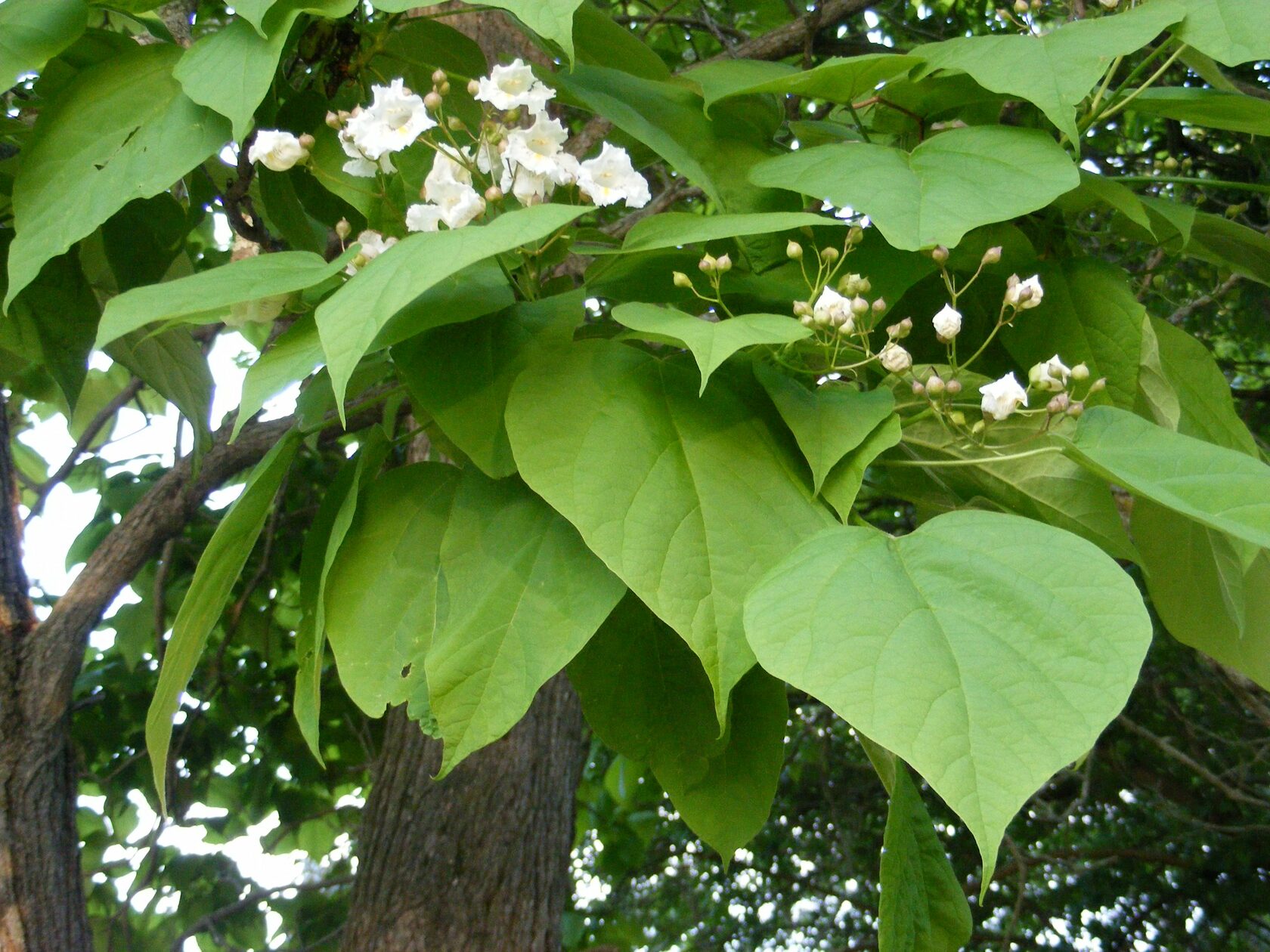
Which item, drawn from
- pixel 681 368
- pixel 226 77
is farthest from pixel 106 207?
pixel 681 368

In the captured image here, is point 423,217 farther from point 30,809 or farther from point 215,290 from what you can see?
point 30,809

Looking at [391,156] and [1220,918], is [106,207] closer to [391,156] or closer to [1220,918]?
[391,156]

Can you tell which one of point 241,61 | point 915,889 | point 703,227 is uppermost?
point 241,61

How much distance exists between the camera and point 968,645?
0.53m

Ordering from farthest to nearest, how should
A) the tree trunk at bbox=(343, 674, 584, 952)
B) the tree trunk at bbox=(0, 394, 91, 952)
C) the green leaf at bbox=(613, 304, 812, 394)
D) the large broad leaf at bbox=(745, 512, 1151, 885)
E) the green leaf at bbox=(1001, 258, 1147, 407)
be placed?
the tree trunk at bbox=(343, 674, 584, 952)
the tree trunk at bbox=(0, 394, 91, 952)
the green leaf at bbox=(1001, 258, 1147, 407)
the green leaf at bbox=(613, 304, 812, 394)
the large broad leaf at bbox=(745, 512, 1151, 885)

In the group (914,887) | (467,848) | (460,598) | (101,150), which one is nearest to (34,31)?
(101,150)

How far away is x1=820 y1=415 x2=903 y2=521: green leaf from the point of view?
68 cm

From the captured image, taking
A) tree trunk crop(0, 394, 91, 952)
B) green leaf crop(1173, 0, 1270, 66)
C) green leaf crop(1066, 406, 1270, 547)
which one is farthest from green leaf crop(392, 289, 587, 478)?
tree trunk crop(0, 394, 91, 952)

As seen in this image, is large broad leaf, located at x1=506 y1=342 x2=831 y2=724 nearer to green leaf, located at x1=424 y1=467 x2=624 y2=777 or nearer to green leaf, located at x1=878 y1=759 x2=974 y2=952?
green leaf, located at x1=424 y1=467 x2=624 y2=777

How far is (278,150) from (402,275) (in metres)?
0.29

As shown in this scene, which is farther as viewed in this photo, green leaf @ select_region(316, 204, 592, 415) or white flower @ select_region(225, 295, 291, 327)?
white flower @ select_region(225, 295, 291, 327)

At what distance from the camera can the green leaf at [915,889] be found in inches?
28.0

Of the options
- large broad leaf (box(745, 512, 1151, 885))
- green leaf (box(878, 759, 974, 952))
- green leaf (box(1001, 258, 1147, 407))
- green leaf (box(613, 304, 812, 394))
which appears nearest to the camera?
large broad leaf (box(745, 512, 1151, 885))

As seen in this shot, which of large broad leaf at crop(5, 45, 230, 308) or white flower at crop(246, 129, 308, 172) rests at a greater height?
large broad leaf at crop(5, 45, 230, 308)
